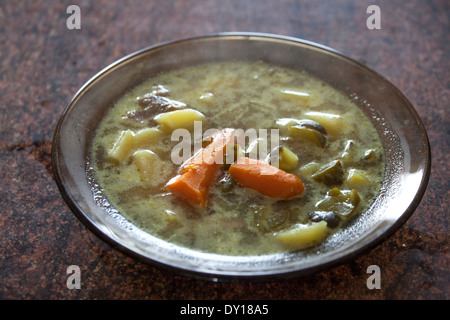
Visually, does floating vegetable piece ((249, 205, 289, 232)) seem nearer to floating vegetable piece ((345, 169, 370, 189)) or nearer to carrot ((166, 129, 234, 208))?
carrot ((166, 129, 234, 208))

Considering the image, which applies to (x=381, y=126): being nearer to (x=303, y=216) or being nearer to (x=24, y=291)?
(x=303, y=216)

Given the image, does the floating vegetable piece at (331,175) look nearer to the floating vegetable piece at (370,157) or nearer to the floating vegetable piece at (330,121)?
the floating vegetable piece at (370,157)

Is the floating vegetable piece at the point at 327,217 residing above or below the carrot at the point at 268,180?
below

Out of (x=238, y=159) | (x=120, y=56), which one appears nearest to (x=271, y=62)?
(x=238, y=159)

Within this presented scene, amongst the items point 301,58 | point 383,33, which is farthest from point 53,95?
point 383,33

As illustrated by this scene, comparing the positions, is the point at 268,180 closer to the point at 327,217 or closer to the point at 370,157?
the point at 327,217

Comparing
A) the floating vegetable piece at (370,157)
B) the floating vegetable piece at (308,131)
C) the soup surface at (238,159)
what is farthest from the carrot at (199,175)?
the floating vegetable piece at (370,157)
